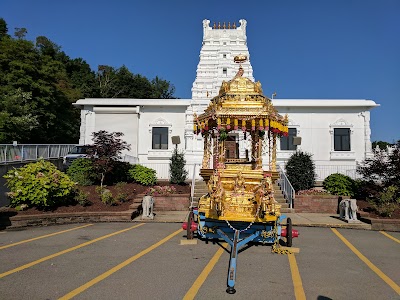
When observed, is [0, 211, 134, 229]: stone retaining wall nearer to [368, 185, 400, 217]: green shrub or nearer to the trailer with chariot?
the trailer with chariot

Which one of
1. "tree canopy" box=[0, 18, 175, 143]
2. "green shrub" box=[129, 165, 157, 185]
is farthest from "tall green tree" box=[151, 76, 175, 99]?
"green shrub" box=[129, 165, 157, 185]

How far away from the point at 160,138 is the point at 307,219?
44.6ft

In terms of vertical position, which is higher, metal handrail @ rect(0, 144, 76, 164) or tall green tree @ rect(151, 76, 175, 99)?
tall green tree @ rect(151, 76, 175, 99)

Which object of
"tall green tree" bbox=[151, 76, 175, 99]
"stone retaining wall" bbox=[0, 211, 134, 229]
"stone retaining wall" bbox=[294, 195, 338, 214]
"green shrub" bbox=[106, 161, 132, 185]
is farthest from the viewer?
"tall green tree" bbox=[151, 76, 175, 99]

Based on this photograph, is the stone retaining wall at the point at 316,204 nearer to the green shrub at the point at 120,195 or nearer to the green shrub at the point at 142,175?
the green shrub at the point at 120,195

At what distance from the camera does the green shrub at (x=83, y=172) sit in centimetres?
1668

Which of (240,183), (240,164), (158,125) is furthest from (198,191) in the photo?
(240,183)

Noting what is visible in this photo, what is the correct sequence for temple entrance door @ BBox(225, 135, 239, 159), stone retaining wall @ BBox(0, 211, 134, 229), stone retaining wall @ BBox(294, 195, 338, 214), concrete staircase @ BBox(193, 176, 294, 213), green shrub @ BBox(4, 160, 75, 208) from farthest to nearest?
1. concrete staircase @ BBox(193, 176, 294, 213)
2. stone retaining wall @ BBox(294, 195, 338, 214)
3. temple entrance door @ BBox(225, 135, 239, 159)
4. green shrub @ BBox(4, 160, 75, 208)
5. stone retaining wall @ BBox(0, 211, 134, 229)

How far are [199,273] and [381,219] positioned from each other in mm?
8418

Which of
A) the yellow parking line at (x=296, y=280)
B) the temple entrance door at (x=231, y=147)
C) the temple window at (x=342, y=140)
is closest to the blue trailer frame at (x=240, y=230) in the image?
the yellow parking line at (x=296, y=280)

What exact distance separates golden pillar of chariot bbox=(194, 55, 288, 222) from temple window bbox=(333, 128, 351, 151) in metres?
15.6

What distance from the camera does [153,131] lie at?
24.1m

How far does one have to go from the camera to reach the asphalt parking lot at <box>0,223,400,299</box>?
16.7 feet

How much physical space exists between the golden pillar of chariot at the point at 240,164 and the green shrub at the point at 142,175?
358 inches
